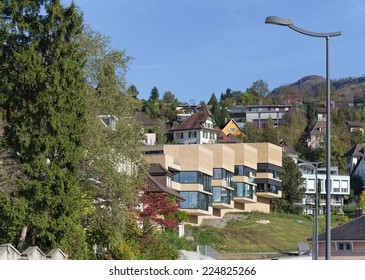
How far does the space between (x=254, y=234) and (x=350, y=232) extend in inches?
933

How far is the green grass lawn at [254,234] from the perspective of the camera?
3750 inches

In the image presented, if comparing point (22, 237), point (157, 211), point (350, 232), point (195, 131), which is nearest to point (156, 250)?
point (157, 211)

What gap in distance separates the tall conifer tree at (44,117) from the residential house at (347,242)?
1533 inches

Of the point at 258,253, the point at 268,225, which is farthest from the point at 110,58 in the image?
the point at 268,225

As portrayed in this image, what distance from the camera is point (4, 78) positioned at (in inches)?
1772

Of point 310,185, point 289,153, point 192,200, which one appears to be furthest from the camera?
point 289,153

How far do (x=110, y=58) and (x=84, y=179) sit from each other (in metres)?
7.53

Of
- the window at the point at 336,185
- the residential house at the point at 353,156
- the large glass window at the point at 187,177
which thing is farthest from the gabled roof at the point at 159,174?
the residential house at the point at 353,156

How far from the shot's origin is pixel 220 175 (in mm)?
109812

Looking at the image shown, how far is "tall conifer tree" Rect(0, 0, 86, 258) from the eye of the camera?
43.2 m

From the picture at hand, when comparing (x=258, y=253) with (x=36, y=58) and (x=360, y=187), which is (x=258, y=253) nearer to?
(x=36, y=58)

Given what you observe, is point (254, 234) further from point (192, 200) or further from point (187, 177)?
point (187, 177)

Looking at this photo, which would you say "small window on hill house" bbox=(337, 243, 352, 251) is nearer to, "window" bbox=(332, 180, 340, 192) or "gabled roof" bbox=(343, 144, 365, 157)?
"window" bbox=(332, 180, 340, 192)

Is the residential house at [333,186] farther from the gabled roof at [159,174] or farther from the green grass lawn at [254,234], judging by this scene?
the gabled roof at [159,174]
